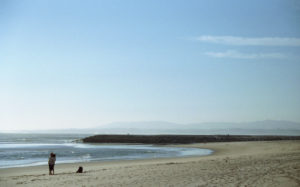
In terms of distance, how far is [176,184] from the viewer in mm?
11422

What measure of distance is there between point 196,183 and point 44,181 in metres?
6.30

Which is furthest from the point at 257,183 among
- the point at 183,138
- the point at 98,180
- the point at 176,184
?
the point at 183,138

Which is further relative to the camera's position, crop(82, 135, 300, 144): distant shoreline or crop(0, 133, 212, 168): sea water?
crop(82, 135, 300, 144): distant shoreline

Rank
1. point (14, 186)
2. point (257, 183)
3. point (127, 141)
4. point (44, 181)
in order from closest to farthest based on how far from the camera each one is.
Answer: point (257, 183) → point (14, 186) → point (44, 181) → point (127, 141)

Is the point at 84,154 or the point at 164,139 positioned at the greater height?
the point at 164,139

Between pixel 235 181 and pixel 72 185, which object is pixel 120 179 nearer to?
pixel 72 185

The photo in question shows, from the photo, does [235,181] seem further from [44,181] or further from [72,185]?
[44,181]

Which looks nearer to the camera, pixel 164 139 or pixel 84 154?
pixel 84 154

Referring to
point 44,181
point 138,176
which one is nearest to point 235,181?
point 138,176

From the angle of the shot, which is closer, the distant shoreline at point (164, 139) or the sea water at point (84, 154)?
the sea water at point (84, 154)

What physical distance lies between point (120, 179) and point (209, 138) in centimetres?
6259

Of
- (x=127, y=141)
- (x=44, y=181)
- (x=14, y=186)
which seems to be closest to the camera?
(x=14, y=186)

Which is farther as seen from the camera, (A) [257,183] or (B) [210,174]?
(B) [210,174]

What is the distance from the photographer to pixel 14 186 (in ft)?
40.1
